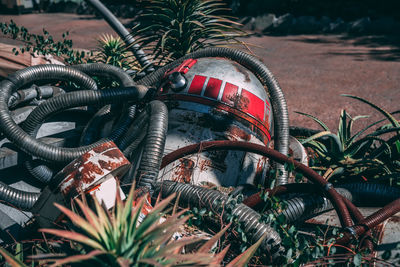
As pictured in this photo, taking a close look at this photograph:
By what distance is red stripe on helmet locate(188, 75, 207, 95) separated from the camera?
9.49 feet

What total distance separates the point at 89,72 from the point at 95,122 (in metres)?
0.77

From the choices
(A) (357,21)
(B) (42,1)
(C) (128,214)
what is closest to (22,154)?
(C) (128,214)

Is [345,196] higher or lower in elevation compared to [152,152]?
lower

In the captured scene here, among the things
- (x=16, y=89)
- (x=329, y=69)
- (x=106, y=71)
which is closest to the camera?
(x=16, y=89)

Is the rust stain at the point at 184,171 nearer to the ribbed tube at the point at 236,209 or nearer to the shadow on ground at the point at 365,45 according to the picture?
the ribbed tube at the point at 236,209

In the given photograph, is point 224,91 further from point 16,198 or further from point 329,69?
point 329,69

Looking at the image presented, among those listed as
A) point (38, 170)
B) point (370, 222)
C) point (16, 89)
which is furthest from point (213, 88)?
point (16, 89)

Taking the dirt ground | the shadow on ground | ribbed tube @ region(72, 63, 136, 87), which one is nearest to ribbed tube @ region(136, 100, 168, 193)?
ribbed tube @ region(72, 63, 136, 87)

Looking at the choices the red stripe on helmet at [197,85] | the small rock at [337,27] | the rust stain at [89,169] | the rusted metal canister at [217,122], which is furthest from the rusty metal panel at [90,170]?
the small rock at [337,27]

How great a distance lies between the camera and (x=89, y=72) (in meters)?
3.91

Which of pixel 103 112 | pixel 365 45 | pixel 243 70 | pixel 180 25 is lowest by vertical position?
pixel 365 45

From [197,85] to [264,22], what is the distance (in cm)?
1012

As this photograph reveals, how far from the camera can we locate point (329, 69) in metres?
7.71

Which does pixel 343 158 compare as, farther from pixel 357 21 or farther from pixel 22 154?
pixel 357 21
